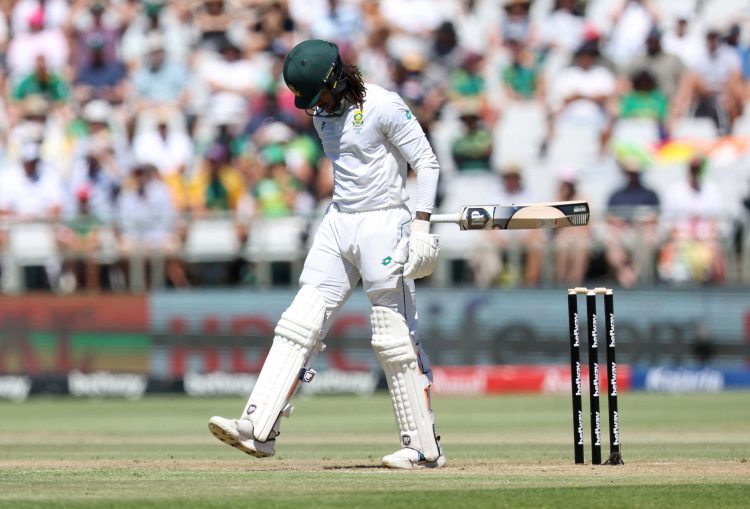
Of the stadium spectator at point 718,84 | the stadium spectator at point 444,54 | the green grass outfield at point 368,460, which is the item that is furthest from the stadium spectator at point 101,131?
the stadium spectator at point 718,84

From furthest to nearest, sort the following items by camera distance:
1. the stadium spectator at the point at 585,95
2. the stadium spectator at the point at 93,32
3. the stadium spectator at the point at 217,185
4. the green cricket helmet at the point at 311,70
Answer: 1. the stadium spectator at the point at 93,32
2. the stadium spectator at the point at 217,185
3. the stadium spectator at the point at 585,95
4. the green cricket helmet at the point at 311,70

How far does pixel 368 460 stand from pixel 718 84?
9301 mm

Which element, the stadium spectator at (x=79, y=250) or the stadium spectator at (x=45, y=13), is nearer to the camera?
the stadium spectator at (x=79, y=250)

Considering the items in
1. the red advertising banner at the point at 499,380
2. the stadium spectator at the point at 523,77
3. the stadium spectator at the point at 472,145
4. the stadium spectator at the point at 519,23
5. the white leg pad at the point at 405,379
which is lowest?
the red advertising banner at the point at 499,380

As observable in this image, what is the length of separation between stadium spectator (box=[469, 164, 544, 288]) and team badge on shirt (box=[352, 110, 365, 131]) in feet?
26.2

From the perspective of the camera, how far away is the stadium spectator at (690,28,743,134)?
15.6m

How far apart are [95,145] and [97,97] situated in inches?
47.3

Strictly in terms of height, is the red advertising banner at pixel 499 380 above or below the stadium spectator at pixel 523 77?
below

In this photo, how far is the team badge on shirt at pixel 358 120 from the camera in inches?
275

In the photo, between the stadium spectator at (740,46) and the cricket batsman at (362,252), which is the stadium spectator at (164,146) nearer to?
the stadium spectator at (740,46)

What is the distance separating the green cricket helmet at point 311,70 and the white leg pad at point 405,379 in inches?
41.8

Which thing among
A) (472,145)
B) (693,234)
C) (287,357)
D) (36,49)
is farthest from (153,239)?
(287,357)

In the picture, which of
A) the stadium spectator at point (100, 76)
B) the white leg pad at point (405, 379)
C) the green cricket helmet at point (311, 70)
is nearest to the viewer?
the green cricket helmet at point (311, 70)

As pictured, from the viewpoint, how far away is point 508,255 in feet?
49.5
